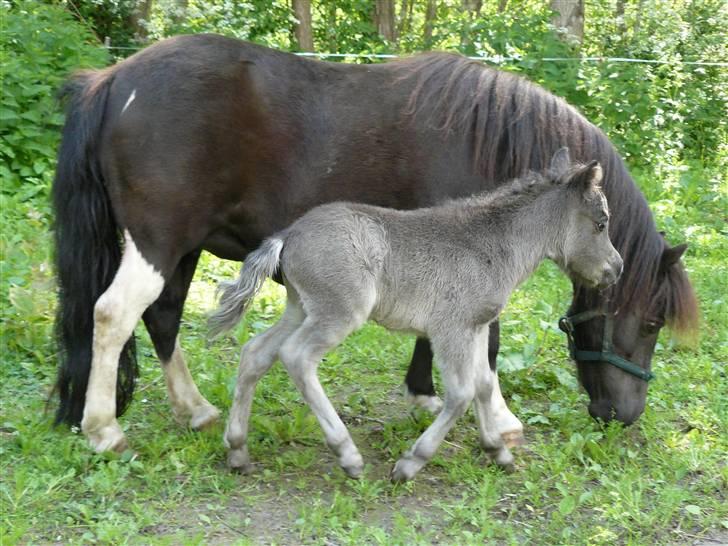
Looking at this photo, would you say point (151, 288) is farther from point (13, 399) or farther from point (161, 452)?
point (13, 399)

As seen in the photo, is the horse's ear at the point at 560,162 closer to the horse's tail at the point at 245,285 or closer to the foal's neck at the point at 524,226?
the foal's neck at the point at 524,226

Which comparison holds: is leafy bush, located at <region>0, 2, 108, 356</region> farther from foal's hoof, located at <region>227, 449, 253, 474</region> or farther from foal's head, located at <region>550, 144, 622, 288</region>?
foal's head, located at <region>550, 144, 622, 288</region>

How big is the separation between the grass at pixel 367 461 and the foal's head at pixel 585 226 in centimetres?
95

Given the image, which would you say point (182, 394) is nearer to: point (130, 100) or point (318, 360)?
point (318, 360)

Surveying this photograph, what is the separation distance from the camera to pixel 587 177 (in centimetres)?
431

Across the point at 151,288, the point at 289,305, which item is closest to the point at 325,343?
the point at 289,305

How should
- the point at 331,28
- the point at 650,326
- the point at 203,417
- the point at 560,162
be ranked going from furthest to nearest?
the point at 331,28 < the point at 203,417 < the point at 650,326 < the point at 560,162

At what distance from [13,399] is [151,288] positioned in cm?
143

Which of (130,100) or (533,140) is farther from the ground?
(130,100)

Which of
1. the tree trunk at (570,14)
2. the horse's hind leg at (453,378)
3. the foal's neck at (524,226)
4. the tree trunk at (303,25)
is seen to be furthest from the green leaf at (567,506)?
the tree trunk at (303,25)

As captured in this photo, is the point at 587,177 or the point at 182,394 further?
the point at 182,394

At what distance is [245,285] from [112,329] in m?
0.75

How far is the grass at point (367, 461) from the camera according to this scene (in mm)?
3979

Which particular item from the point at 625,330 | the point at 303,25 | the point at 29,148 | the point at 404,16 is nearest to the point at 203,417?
the point at 625,330
